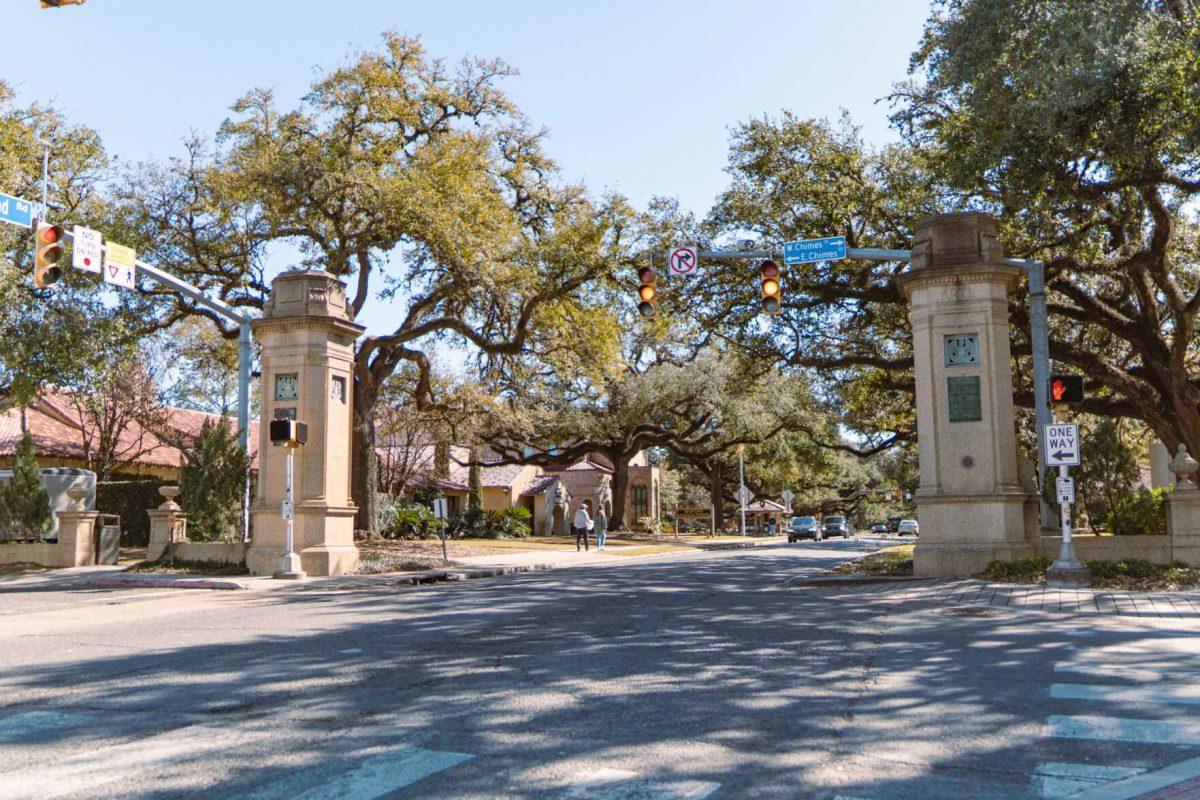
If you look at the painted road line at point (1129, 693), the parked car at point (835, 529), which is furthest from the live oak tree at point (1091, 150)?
the parked car at point (835, 529)

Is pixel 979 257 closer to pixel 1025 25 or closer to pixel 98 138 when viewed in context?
pixel 1025 25

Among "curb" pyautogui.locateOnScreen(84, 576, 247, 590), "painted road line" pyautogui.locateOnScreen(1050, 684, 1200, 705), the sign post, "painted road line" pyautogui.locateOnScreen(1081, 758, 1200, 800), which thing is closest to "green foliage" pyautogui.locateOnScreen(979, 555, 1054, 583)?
the sign post

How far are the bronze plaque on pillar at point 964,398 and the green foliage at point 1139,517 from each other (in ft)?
12.7

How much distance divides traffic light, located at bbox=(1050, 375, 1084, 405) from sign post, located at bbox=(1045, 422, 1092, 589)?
137 cm

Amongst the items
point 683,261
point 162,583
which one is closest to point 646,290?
point 683,261

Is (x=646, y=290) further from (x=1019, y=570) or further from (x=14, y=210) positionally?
(x=14, y=210)

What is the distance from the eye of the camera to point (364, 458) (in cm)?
2959

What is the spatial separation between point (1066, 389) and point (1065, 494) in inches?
95.5

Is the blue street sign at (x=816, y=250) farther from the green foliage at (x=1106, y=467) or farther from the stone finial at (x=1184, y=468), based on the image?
the green foliage at (x=1106, y=467)

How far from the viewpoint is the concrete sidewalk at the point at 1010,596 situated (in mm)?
12469

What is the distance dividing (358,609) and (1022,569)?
10.7 metres

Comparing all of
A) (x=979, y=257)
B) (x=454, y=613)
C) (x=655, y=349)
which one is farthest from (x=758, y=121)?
(x=655, y=349)

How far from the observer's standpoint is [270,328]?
21500mm

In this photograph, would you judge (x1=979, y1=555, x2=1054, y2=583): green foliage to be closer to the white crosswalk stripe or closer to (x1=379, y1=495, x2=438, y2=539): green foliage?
the white crosswalk stripe
